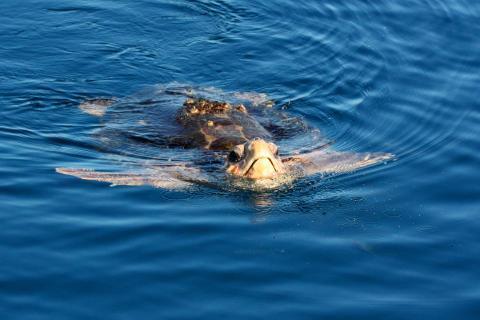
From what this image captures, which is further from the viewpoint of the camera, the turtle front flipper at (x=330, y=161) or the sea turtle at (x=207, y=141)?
the turtle front flipper at (x=330, y=161)

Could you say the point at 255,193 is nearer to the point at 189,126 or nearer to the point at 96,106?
the point at 189,126

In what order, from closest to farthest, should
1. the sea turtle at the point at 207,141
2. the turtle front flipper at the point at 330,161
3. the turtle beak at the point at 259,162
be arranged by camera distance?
1. the turtle beak at the point at 259,162
2. the sea turtle at the point at 207,141
3. the turtle front flipper at the point at 330,161

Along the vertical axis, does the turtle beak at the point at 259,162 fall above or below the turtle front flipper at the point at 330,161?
below

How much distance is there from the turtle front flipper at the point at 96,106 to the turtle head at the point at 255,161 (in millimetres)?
3048

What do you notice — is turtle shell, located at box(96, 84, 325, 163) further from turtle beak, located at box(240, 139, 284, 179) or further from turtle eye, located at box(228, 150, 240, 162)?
turtle beak, located at box(240, 139, 284, 179)

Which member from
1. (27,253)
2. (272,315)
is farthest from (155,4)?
(272,315)

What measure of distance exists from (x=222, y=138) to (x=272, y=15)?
250 inches

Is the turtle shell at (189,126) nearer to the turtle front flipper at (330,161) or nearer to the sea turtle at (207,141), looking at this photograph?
the sea turtle at (207,141)

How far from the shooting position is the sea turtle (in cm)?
1235

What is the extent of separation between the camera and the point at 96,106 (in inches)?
592

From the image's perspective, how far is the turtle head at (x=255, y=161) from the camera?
12211 mm

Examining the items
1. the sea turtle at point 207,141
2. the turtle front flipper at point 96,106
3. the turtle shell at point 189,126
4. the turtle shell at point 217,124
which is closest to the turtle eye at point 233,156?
the sea turtle at point 207,141

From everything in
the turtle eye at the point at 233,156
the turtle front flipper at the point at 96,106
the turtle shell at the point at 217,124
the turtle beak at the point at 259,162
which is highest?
the turtle front flipper at the point at 96,106

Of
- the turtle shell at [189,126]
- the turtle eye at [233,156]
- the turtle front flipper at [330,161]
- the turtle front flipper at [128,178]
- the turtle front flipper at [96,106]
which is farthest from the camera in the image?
the turtle front flipper at [96,106]
